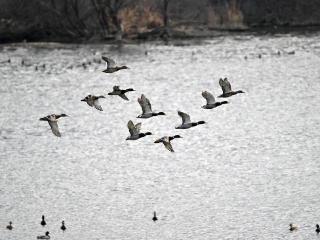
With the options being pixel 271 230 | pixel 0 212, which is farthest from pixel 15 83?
pixel 271 230

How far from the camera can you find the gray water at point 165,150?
101ft

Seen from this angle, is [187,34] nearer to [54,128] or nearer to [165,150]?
[165,150]

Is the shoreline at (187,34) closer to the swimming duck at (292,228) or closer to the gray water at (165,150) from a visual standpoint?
the gray water at (165,150)

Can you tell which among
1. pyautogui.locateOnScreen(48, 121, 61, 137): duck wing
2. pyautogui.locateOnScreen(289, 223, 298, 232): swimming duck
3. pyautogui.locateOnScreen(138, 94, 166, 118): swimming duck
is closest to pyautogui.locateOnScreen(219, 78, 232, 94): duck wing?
pyautogui.locateOnScreen(138, 94, 166, 118): swimming duck

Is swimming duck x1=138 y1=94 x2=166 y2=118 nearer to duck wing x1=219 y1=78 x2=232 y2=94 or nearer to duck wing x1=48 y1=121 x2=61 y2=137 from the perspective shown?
duck wing x1=219 y1=78 x2=232 y2=94

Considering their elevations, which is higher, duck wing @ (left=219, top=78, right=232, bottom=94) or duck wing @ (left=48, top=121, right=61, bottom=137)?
duck wing @ (left=219, top=78, right=232, bottom=94)

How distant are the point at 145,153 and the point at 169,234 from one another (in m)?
10.3

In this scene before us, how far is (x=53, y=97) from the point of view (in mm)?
51250

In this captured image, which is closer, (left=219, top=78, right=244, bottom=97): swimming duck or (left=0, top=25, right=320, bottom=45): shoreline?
(left=219, top=78, right=244, bottom=97): swimming duck

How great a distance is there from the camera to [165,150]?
40.0 m

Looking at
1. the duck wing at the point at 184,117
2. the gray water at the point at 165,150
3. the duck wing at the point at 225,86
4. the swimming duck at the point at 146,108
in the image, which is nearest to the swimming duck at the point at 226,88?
the duck wing at the point at 225,86

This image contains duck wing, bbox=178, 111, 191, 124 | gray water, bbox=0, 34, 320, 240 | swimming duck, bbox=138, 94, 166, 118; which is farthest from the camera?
gray water, bbox=0, 34, 320, 240

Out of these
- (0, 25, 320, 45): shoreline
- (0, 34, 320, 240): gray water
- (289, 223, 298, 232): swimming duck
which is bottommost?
(289, 223, 298, 232): swimming duck

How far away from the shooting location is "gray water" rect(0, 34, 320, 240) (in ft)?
101
